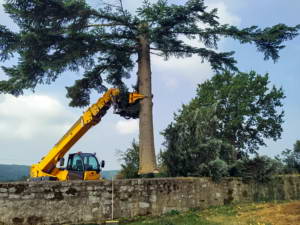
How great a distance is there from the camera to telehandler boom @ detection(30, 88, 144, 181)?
14.0 metres

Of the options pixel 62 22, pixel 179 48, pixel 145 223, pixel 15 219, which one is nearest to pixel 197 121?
pixel 179 48

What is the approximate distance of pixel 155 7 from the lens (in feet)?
48.1

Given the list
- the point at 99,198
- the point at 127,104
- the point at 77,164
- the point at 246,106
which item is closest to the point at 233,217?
the point at 99,198

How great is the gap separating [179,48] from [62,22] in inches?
245

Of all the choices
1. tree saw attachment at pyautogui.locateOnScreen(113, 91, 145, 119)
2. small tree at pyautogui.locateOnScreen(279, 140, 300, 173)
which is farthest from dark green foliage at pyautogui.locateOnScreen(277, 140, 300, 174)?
tree saw attachment at pyautogui.locateOnScreen(113, 91, 145, 119)

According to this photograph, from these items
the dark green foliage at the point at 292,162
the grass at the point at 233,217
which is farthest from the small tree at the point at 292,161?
the grass at the point at 233,217

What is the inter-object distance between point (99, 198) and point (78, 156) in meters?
4.16

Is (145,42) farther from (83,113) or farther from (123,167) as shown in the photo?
(123,167)

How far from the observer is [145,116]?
16.0 meters

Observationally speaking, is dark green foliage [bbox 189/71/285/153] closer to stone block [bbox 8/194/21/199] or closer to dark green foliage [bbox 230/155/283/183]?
dark green foliage [bbox 230/155/283/183]

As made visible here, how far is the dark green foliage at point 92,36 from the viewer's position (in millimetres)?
14344

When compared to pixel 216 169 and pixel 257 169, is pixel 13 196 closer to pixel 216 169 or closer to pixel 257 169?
pixel 216 169

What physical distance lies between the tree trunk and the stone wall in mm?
3118

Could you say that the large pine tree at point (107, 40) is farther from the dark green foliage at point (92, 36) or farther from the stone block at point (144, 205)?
the stone block at point (144, 205)
